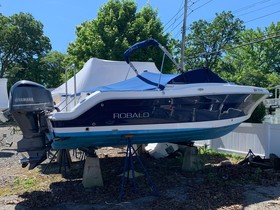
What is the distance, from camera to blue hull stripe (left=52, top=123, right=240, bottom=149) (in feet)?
22.0

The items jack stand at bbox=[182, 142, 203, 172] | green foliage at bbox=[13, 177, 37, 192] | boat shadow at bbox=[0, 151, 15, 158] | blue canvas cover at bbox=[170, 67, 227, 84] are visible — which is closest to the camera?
blue canvas cover at bbox=[170, 67, 227, 84]

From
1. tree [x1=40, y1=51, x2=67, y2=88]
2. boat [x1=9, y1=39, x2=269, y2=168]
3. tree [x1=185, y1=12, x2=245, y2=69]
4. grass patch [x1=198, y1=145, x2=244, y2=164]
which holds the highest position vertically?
tree [x1=185, y1=12, x2=245, y2=69]

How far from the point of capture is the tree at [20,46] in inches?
1592

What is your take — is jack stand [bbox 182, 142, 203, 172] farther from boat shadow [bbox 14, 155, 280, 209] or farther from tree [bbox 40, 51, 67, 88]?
tree [bbox 40, 51, 67, 88]

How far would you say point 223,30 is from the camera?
4241cm

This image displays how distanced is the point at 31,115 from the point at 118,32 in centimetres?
1444

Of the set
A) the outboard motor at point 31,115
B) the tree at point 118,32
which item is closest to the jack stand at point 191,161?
the outboard motor at point 31,115

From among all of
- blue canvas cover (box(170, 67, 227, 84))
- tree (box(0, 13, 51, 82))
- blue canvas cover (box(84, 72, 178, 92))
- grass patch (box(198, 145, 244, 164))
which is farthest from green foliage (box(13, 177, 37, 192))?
tree (box(0, 13, 51, 82))

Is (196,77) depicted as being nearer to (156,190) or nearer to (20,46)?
(156,190)

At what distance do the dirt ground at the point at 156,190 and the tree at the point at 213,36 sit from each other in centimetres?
3445

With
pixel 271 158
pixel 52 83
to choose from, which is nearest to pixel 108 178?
pixel 271 158

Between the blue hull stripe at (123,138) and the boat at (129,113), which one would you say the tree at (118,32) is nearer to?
the blue hull stripe at (123,138)

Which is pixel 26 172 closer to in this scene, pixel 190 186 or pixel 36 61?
pixel 190 186

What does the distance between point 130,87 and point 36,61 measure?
123ft
